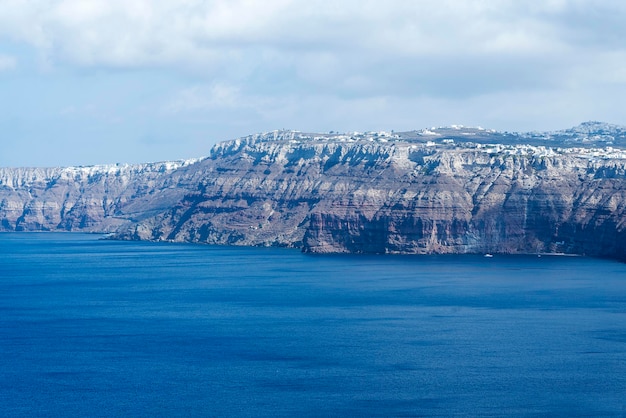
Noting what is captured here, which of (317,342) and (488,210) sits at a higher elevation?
(488,210)

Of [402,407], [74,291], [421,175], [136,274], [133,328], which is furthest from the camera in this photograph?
[421,175]

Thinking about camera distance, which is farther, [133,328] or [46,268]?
[46,268]

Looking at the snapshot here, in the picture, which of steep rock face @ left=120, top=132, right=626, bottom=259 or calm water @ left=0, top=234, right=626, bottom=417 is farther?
steep rock face @ left=120, top=132, right=626, bottom=259

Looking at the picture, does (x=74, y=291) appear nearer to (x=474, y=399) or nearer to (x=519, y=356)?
(x=519, y=356)

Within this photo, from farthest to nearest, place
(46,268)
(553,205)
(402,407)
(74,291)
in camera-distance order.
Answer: (553,205) < (46,268) < (74,291) < (402,407)

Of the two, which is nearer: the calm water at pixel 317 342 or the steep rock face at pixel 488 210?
the calm water at pixel 317 342

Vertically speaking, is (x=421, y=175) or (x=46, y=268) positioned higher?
(x=421, y=175)

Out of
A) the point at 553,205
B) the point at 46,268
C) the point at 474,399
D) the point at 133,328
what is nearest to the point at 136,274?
the point at 46,268

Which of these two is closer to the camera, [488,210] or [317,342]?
[317,342]
